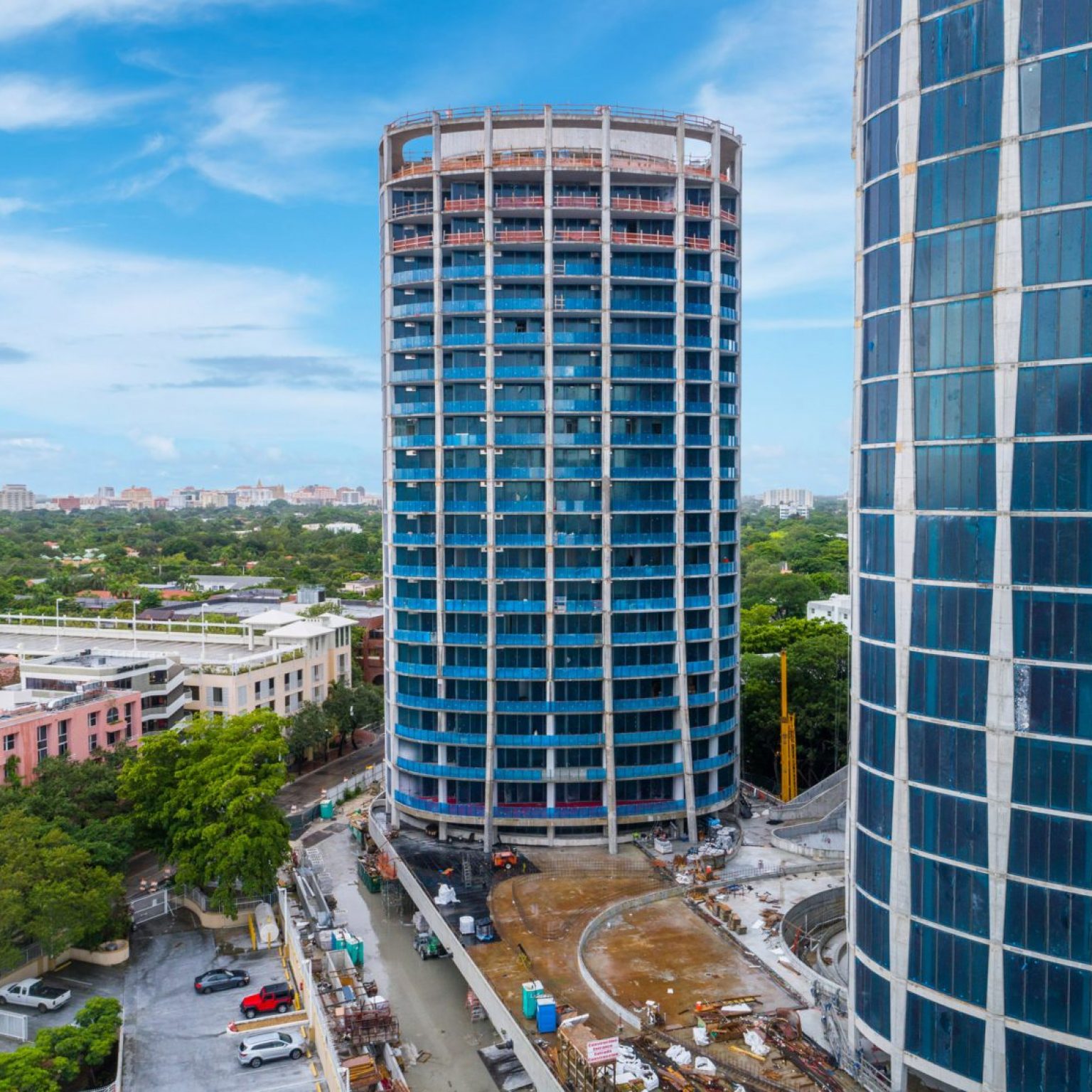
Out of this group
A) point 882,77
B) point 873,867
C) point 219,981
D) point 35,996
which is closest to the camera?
point 882,77

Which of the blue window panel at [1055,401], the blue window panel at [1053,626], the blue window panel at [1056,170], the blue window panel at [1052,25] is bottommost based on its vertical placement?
the blue window panel at [1053,626]

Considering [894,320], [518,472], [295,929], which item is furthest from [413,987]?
[894,320]

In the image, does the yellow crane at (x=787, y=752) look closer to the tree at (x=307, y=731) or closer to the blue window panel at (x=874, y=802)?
the blue window panel at (x=874, y=802)

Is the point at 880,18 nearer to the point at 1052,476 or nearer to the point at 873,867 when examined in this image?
the point at 1052,476

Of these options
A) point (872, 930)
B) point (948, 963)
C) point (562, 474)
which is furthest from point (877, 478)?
point (562, 474)

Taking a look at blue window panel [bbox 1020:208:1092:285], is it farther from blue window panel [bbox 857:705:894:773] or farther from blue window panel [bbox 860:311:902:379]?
blue window panel [bbox 857:705:894:773]

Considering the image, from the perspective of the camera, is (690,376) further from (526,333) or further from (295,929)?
(295,929)

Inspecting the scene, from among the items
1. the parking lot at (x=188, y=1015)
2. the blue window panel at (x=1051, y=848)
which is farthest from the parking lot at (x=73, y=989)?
the blue window panel at (x=1051, y=848)
